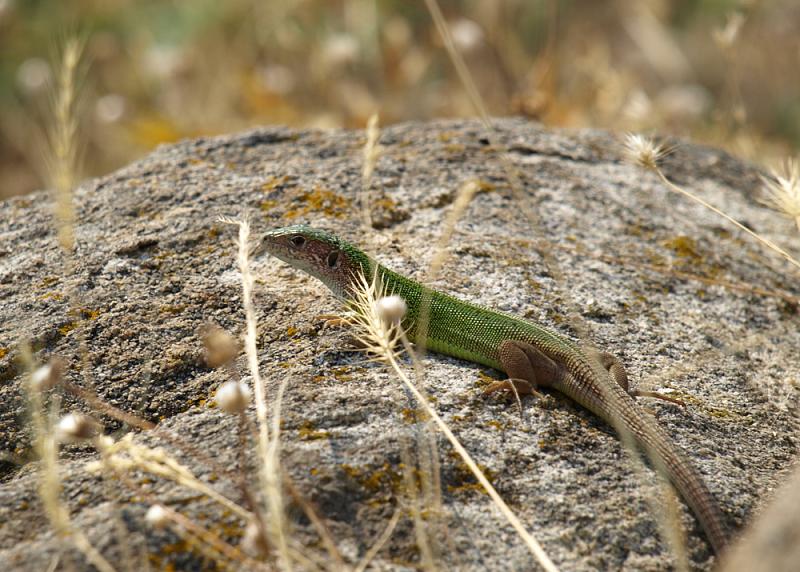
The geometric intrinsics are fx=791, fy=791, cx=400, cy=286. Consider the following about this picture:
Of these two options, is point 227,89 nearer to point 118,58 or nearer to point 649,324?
point 118,58

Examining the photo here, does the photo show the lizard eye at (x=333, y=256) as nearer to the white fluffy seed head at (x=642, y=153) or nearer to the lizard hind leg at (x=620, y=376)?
the lizard hind leg at (x=620, y=376)

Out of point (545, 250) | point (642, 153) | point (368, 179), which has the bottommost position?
point (545, 250)

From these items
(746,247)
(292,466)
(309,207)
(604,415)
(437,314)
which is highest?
(746,247)

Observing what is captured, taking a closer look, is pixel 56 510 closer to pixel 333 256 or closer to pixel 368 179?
pixel 333 256

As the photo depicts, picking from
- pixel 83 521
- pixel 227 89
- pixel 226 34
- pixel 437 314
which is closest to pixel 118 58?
pixel 226 34

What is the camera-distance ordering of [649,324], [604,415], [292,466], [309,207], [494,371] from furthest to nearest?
1. [309,207]
2. [649,324]
3. [494,371]
4. [604,415]
5. [292,466]

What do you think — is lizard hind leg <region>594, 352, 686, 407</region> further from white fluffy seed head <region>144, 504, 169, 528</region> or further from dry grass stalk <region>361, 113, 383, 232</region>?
white fluffy seed head <region>144, 504, 169, 528</region>

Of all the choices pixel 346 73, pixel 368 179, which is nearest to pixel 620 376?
pixel 368 179
